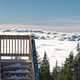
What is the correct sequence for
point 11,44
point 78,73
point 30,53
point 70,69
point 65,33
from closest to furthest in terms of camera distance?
1. point 78,73
2. point 70,69
3. point 30,53
4. point 11,44
5. point 65,33

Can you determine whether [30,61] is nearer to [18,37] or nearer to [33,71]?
[33,71]

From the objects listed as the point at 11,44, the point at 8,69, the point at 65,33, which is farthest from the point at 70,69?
the point at 65,33

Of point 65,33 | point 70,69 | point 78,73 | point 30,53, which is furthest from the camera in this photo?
point 65,33

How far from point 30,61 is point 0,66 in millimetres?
569

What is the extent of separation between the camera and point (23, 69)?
5.69m

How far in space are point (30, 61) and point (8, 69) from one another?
448 mm

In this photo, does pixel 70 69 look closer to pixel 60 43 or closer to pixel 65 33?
pixel 60 43

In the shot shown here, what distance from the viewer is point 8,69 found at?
5621mm

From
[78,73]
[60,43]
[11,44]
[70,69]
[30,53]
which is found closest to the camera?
[78,73]

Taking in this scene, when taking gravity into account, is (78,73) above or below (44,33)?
below

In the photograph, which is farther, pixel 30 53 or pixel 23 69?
pixel 30 53

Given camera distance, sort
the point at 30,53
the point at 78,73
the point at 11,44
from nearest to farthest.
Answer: the point at 78,73, the point at 30,53, the point at 11,44

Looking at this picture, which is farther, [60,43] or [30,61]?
[60,43]

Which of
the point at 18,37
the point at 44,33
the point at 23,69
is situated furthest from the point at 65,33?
the point at 23,69
